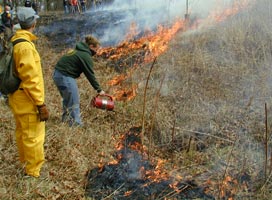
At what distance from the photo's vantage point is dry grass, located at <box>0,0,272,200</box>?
4.32 m

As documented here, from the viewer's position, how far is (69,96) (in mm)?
5695

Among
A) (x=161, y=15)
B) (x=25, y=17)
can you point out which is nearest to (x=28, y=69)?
(x=25, y=17)

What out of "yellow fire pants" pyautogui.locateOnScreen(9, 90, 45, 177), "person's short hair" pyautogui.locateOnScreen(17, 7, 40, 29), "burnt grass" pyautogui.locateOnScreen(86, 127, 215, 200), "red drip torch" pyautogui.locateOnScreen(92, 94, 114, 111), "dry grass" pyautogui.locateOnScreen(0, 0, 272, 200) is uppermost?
"person's short hair" pyautogui.locateOnScreen(17, 7, 40, 29)

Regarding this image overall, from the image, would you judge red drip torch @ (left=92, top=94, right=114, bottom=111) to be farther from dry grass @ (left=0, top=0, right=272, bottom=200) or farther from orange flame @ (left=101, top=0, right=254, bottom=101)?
orange flame @ (left=101, top=0, right=254, bottom=101)

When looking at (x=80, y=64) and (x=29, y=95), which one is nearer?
(x=29, y=95)

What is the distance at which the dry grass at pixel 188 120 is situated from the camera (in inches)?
170

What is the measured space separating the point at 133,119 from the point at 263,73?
366cm

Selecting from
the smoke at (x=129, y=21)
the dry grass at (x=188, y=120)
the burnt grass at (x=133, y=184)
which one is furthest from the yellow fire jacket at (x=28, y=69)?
the smoke at (x=129, y=21)

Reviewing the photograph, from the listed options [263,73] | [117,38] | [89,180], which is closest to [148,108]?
[89,180]

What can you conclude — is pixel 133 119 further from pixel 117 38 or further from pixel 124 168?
pixel 117 38

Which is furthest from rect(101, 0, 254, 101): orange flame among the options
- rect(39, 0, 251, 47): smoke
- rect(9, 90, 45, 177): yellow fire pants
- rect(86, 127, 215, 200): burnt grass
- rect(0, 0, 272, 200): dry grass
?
rect(9, 90, 45, 177): yellow fire pants

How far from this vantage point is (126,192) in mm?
4191

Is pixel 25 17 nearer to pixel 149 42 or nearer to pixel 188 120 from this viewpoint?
pixel 188 120

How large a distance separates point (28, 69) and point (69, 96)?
223 centimetres
